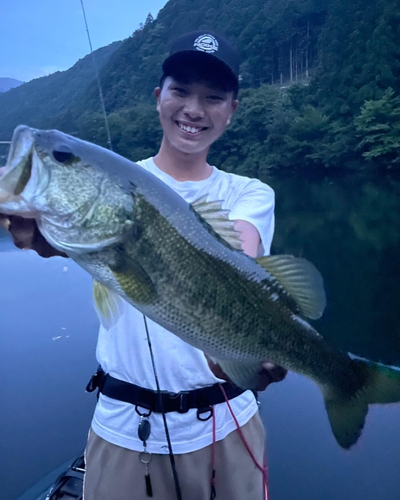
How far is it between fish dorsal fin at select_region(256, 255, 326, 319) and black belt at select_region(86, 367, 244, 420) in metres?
0.67

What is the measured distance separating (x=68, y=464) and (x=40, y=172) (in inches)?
127

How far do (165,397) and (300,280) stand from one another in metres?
0.93

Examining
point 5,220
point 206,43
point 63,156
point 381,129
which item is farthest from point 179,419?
point 381,129

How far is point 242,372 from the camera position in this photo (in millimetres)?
2148

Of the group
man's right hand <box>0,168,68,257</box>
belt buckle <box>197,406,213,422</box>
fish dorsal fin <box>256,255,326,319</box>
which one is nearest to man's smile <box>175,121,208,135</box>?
fish dorsal fin <box>256,255,326,319</box>

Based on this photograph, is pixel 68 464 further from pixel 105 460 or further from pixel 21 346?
pixel 21 346

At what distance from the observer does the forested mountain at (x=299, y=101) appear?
42062 millimetres

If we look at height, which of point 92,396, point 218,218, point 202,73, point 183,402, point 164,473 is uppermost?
point 202,73

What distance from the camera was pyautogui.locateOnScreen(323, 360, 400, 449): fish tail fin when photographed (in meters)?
2.34

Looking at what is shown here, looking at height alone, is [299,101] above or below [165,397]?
above

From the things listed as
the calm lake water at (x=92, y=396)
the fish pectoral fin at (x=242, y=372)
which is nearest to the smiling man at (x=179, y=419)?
the fish pectoral fin at (x=242, y=372)

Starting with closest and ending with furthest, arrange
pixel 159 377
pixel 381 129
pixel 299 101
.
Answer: pixel 159 377, pixel 381 129, pixel 299 101

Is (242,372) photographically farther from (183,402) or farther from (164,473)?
(164,473)

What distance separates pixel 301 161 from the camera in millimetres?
47812
